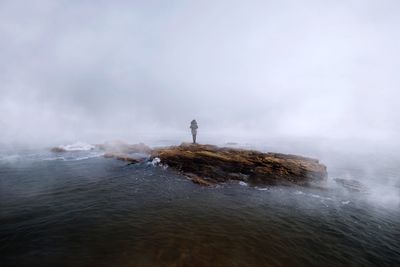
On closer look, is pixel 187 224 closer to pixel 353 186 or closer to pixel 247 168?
pixel 247 168

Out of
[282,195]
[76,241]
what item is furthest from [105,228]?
[282,195]

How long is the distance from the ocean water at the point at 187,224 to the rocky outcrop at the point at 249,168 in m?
2.93

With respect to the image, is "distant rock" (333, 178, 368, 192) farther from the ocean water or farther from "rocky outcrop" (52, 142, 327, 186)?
"rocky outcrop" (52, 142, 327, 186)

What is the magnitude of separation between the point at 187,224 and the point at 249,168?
64.3 feet

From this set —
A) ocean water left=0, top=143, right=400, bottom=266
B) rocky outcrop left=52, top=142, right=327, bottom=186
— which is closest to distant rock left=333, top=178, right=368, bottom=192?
ocean water left=0, top=143, right=400, bottom=266

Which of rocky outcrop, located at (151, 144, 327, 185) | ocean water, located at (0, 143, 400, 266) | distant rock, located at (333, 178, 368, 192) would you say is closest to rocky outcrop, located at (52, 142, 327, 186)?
rocky outcrop, located at (151, 144, 327, 185)

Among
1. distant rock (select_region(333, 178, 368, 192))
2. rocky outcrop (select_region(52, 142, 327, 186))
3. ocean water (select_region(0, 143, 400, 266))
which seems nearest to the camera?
ocean water (select_region(0, 143, 400, 266))

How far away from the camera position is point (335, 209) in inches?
837

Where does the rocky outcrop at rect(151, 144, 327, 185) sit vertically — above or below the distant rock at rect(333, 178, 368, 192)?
above

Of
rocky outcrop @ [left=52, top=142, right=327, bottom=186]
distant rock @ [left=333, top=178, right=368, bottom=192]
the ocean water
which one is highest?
rocky outcrop @ [left=52, top=142, right=327, bottom=186]

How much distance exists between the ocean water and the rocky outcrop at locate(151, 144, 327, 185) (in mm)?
2926

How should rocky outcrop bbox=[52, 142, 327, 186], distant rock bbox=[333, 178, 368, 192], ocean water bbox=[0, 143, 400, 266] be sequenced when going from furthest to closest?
1. rocky outcrop bbox=[52, 142, 327, 186]
2. distant rock bbox=[333, 178, 368, 192]
3. ocean water bbox=[0, 143, 400, 266]

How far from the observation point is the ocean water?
A: 1164 cm

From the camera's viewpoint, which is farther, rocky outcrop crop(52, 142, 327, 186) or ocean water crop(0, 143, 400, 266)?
rocky outcrop crop(52, 142, 327, 186)
